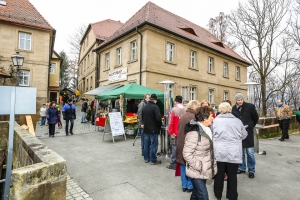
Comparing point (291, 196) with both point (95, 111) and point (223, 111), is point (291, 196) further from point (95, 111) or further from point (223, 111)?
point (95, 111)

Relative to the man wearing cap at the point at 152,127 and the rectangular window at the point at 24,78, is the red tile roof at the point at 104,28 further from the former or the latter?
the man wearing cap at the point at 152,127

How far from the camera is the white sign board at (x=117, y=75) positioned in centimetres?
1689

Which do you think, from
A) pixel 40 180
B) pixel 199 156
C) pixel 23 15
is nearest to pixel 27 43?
pixel 23 15

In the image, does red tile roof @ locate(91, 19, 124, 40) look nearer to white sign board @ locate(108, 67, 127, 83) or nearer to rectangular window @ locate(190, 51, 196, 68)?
white sign board @ locate(108, 67, 127, 83)

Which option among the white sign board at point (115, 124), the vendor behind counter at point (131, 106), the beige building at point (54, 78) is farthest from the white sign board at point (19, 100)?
the beige building at point (54, 78)

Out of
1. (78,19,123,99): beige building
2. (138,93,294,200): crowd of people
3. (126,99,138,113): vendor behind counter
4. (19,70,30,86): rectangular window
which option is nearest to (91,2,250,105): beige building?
(126,99,138,113): vendor behind counter

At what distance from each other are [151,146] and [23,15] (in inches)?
774

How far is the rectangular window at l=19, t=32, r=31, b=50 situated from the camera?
17.8 m

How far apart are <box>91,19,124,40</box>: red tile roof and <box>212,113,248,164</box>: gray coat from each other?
78.2 feet

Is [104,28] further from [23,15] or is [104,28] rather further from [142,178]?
[142,178]

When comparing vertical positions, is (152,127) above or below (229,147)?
above

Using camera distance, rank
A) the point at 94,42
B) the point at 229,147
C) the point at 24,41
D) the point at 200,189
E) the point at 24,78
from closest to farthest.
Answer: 1. the point at 200,189
2. the point at 229,147
3. the point at 24,41
4. the point at 24,78
5. the point at 94,42

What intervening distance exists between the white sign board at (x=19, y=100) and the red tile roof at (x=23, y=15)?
18.4 meters

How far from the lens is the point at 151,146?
5.57 m
